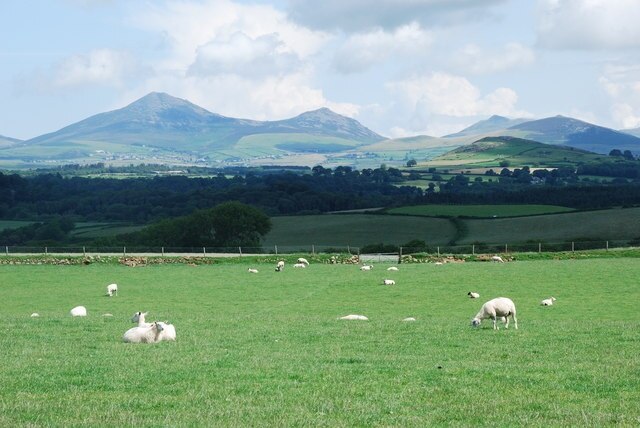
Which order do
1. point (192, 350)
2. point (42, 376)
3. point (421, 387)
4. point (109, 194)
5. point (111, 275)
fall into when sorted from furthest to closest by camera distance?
point (109, 194), point (111, 275), point (192, 350), point (42, 376), point (421, 387)

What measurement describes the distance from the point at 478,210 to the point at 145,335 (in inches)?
4573

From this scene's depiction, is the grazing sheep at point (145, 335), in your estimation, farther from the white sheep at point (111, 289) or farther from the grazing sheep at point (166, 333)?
the white sheep at point (111, 289)

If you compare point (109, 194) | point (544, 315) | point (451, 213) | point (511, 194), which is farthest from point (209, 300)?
point (109, 194)

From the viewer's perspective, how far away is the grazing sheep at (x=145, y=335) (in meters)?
22.8

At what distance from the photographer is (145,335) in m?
22.8

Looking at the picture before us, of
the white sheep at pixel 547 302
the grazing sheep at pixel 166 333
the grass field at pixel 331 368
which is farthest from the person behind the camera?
the white sheep at pixel 547 302

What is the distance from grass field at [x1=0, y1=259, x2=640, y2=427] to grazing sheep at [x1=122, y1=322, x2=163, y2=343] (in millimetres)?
A: 488

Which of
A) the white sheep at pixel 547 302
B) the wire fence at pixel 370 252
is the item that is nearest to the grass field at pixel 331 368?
the white sheep at pixel 547 302

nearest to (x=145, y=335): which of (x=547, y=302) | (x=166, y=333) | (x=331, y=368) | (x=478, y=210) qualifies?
(x=166, y=333)

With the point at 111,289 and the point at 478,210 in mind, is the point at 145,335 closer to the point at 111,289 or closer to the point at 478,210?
the point at 111,289

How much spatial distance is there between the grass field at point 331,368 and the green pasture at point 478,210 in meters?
89.4

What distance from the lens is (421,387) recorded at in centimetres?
1501

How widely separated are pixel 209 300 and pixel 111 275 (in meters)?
18.8

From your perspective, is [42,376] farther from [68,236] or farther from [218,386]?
[68,236]
